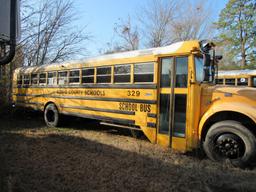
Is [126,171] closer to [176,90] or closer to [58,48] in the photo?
[176,90]

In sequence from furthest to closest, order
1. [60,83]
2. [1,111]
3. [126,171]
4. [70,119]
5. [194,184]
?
[1,111], [70,119], [60,83], [126,171], [194,184]

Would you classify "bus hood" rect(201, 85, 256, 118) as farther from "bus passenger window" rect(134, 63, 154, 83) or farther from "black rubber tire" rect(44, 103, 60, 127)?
"black rubber tire" rect(44, 103, 60, 127)

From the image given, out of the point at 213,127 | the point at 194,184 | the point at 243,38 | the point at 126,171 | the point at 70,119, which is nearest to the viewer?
the point at 194,184

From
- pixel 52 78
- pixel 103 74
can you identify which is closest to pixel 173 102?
pixel 103 74

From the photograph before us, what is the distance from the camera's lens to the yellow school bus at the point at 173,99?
3787mm

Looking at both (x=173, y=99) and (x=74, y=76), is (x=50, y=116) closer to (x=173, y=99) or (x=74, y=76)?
(x=74, y=76)

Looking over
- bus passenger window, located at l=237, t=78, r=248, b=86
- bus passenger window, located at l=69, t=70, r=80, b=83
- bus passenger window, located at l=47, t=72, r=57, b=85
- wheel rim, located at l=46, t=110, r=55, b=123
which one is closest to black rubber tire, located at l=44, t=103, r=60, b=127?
wheel rim, located at l=46, t=110, r=55, b=123

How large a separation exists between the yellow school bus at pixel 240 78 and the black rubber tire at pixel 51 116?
20.9ft

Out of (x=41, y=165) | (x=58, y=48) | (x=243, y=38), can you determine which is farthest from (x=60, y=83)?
(x=243, y=38)

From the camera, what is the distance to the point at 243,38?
20188 mm

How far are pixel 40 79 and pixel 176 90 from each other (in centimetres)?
524

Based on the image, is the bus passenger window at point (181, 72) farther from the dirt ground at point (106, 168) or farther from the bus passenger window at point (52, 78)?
the bus passenger window at point (52, 78)

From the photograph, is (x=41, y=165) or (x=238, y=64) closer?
(x=41, y=165)

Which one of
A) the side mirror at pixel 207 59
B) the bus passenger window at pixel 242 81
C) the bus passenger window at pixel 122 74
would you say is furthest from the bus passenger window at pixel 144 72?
the bus passenger window at pixel 242 81
